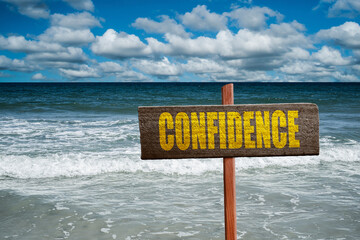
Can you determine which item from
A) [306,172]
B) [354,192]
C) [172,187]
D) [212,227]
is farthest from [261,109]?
[306,172]

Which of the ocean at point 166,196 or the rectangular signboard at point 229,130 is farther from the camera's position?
the ocean at point 166,196

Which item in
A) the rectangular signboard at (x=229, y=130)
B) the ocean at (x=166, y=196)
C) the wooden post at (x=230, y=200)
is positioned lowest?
the ocean at (x=166, y=196)

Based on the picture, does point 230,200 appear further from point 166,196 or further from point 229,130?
point 166,196

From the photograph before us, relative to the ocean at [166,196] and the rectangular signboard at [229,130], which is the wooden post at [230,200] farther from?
the ocean at [166,196]

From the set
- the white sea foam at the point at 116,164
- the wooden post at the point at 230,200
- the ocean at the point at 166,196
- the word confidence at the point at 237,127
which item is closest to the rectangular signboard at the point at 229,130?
the word confidence at the point at 237,127

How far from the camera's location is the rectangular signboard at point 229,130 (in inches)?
94.1

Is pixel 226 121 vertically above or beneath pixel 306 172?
above

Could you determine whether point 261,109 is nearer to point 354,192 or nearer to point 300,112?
point 300,112

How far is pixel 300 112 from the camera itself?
239 cm

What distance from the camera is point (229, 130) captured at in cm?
240

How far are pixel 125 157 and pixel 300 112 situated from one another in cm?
627

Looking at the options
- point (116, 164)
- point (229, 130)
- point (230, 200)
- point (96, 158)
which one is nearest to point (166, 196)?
point (116, 164)

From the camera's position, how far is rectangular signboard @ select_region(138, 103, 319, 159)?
2391mm

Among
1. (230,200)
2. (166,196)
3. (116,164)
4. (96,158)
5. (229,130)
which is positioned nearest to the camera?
(229,130)
